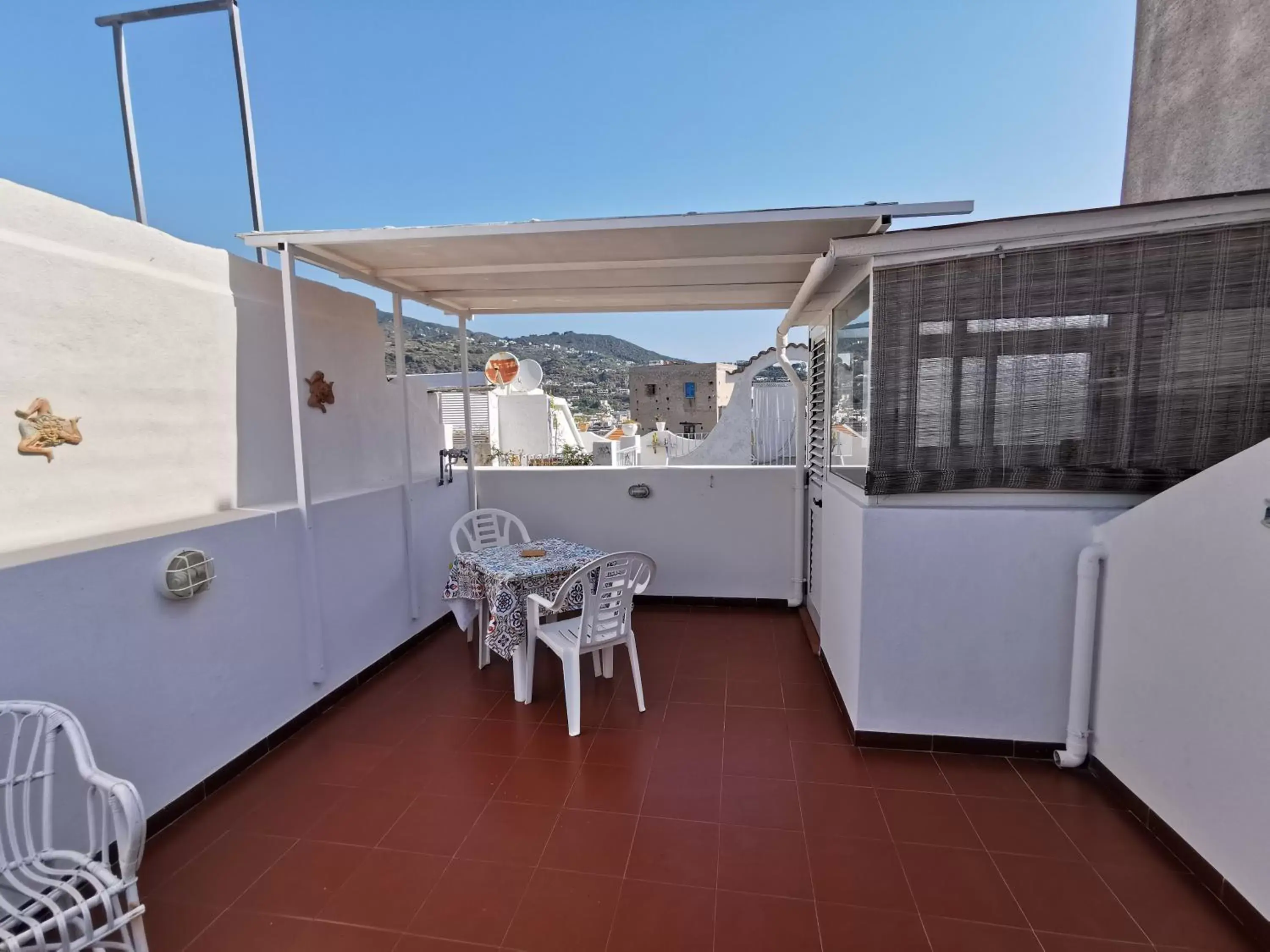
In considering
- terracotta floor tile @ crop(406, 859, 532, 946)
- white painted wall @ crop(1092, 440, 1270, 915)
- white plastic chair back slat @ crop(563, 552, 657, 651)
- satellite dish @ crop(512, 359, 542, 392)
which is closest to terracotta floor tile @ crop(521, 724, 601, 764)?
white plastic chair back slat @ crop(563, 552, 657, 651)

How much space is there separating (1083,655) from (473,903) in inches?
108

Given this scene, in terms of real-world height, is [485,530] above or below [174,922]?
above

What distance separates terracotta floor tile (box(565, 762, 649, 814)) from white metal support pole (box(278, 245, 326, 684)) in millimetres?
1675

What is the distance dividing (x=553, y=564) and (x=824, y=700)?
181cm

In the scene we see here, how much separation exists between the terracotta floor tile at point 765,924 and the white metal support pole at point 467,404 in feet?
12.3

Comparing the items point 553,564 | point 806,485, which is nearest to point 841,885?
point 553,564

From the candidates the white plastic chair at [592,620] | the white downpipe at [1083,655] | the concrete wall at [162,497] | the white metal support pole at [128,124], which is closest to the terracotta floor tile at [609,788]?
the white plastic chair at [592,620]

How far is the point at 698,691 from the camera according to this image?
3439 millimetres

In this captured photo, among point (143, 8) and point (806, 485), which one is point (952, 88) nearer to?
point (806, 485)

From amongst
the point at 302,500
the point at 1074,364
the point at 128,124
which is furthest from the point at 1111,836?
the point at 128,124

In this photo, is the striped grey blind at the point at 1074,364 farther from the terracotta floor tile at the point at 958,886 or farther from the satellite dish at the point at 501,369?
the satellite dish at the point at 501,369

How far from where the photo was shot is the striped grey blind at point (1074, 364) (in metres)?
2.29

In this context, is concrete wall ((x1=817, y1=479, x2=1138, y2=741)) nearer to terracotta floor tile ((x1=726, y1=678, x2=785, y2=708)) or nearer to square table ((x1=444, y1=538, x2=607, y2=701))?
terracotta floor tile ((x1=726, y1=678, x2=785, y2=708))

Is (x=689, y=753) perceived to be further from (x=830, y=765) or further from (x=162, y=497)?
(x=162, y=497)
